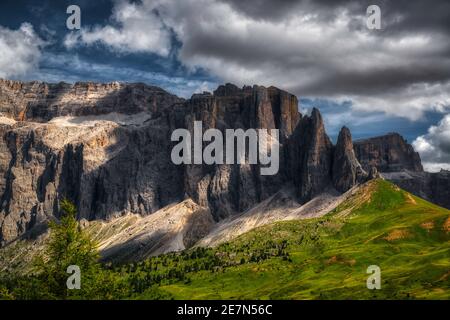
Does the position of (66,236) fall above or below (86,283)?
above

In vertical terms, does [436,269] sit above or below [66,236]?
below
